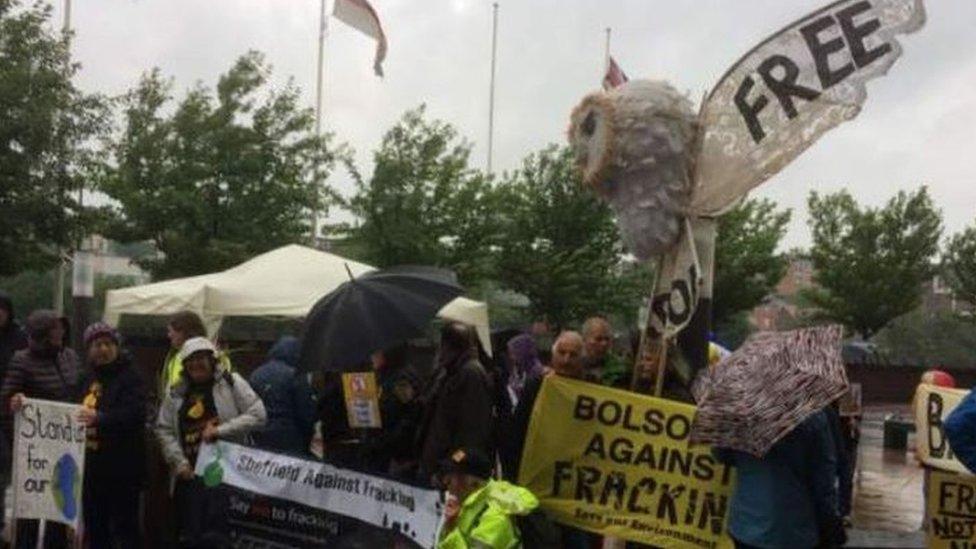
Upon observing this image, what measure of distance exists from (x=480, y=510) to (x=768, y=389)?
1517mm

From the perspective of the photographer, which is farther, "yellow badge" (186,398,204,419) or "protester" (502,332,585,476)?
"yellow badge" (186,398,204,419)

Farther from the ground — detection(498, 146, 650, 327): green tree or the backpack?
detection(498, 146, 650, 327): green tree

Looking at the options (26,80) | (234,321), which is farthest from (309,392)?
(234,321)

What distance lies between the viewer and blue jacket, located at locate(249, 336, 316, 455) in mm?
9258

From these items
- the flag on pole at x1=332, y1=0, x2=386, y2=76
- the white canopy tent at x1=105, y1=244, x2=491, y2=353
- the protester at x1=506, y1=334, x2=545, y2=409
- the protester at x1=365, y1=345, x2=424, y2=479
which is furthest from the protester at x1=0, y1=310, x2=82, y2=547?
the flag on pole at x1=332, y1=0, x2=386, y2=76

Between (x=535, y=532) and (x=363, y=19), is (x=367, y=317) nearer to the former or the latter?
(x=535, y=532)

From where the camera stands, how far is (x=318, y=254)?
15.4 metres

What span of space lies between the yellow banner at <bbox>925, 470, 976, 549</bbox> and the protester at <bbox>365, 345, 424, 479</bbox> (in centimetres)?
327

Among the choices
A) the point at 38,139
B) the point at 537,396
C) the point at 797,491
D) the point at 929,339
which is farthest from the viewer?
the point at 929,339

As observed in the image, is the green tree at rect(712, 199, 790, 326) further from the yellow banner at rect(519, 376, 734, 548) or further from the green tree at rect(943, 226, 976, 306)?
the yellow banner at rect(519, 376, 734, 548)

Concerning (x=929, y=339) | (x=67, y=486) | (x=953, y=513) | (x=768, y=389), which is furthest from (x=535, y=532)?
(x=929, y=339)

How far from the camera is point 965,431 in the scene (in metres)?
4.98

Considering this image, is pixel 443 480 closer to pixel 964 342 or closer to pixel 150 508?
pixel 150 508

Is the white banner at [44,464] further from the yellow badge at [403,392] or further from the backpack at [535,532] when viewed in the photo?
the backpack at [535,532]
